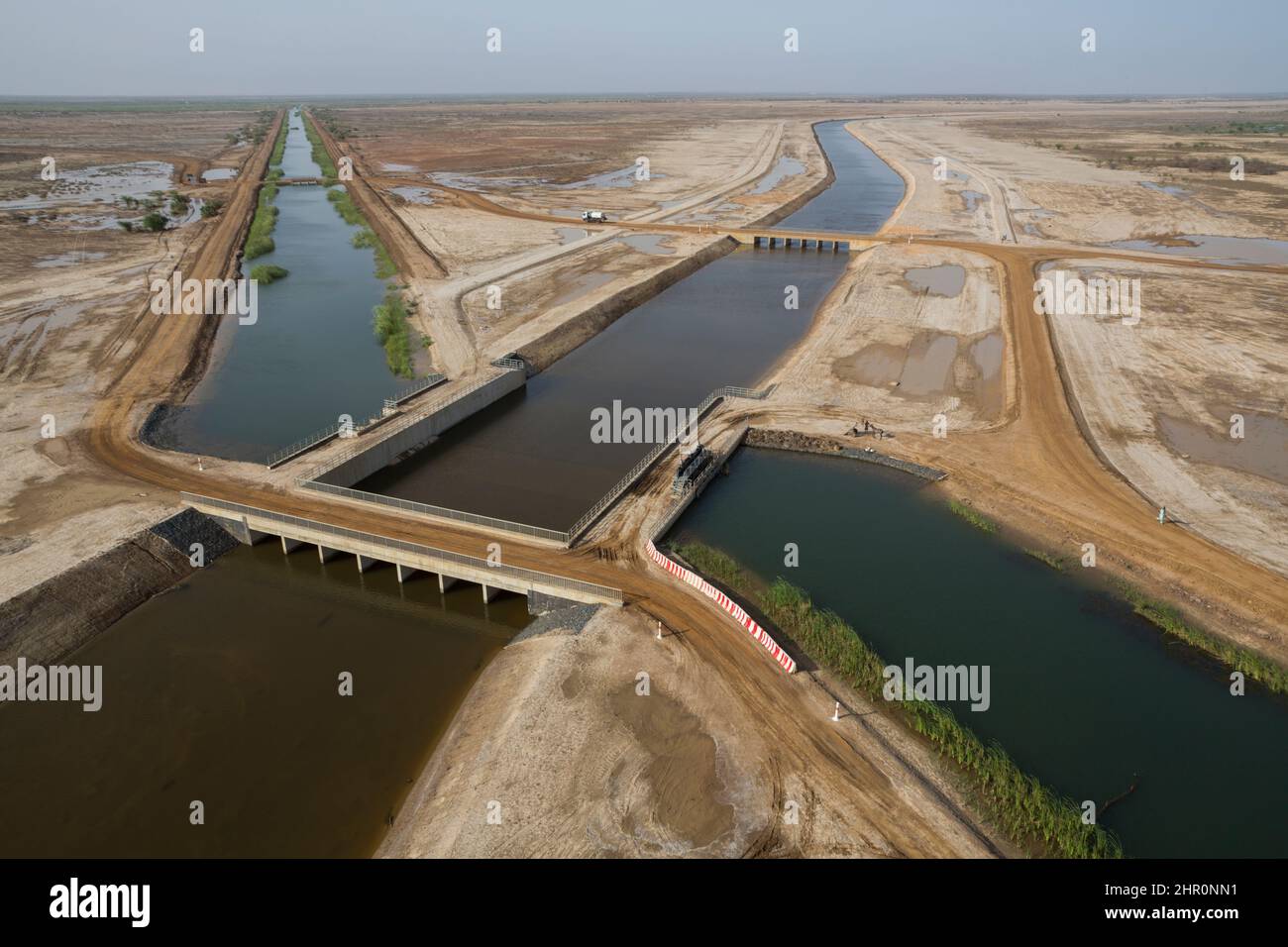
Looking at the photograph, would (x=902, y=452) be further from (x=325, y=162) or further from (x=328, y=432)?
(x=325, y=162)

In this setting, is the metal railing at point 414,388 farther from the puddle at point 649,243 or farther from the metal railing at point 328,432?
the puddle at point 649,243

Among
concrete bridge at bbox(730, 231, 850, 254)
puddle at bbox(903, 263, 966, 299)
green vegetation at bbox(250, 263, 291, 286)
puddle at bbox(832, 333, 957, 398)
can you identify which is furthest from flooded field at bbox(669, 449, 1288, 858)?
concrete bridge at bbox(730, 231, 850, 254)

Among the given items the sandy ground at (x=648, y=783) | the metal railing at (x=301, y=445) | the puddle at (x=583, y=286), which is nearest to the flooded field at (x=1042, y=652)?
the sandy ground at (x=648, y=783)

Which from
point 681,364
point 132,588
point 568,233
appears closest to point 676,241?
point 568,233

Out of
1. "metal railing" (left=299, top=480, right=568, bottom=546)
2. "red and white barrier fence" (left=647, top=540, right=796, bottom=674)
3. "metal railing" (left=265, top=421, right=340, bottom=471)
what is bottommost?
"red and white barrier fence" (left=647, top=540, right=796, bottom=674)

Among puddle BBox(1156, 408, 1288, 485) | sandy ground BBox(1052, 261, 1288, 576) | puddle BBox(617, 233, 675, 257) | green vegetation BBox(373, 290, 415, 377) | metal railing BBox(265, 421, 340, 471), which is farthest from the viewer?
puddle BBox(617, 233, 675, 257)

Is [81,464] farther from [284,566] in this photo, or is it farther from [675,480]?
[675,480]

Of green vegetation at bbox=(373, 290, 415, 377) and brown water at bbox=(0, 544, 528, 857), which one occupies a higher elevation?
green vegetation at bbox=(373, 290, 415, 377)

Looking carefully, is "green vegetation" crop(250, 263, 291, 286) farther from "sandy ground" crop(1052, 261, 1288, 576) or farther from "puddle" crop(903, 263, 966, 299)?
"sandy ground" crop(1052, 261, 1288, 576)
